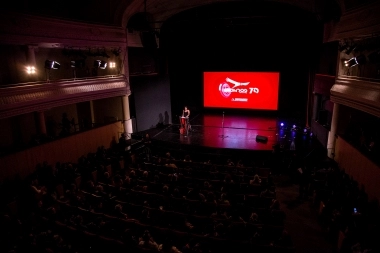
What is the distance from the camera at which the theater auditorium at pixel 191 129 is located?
7.53 m

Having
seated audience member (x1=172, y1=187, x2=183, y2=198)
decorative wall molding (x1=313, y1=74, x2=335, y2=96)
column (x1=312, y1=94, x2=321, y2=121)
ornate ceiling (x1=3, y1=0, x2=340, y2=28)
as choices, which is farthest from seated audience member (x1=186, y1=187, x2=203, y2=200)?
column (x1=312, y1=94, x2=321, y2=121)

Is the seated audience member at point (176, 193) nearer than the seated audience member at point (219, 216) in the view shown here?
No

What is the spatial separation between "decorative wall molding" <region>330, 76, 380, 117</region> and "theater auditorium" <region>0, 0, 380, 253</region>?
0.10 meters

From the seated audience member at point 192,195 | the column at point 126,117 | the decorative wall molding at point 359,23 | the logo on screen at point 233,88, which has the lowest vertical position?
the seated audience member at point 192,195

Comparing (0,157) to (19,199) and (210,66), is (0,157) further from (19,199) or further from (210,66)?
(210,66)

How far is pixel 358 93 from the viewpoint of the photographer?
429 inches

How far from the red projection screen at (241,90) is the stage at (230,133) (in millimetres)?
1072

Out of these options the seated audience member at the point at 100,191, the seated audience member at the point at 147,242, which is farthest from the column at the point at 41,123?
the seated audience member at the point at 147,242

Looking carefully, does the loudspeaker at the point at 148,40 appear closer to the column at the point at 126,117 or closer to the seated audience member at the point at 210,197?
the column at the point at 126,117

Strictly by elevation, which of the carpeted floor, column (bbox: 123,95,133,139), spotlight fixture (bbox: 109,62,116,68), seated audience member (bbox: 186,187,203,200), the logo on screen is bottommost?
the carpeted floor

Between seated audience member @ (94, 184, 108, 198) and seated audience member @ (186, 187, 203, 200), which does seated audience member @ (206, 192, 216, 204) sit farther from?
seated audience member @ (94, 184, 108, 198)

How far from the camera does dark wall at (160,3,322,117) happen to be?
17.7 metres

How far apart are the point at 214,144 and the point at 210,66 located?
8.92 meters

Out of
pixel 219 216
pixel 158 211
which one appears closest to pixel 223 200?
pixel 219 216
